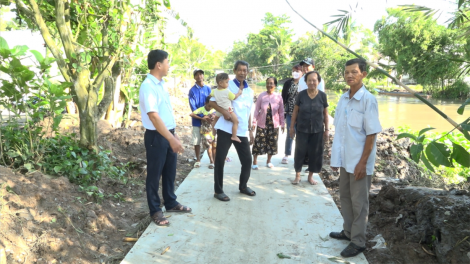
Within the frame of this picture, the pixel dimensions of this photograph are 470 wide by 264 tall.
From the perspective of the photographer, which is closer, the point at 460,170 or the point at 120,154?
the point at 120,154

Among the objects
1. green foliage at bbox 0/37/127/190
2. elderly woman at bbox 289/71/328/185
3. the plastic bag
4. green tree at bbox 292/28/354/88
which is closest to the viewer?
the plastic bag

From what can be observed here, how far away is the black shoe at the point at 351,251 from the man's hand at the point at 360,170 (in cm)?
62

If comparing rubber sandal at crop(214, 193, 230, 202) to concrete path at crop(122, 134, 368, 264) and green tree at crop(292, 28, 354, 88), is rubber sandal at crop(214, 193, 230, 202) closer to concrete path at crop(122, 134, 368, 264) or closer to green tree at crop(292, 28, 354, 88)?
concrete path at crop(122, 134, 368, 264)

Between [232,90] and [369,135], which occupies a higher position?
[232,90]

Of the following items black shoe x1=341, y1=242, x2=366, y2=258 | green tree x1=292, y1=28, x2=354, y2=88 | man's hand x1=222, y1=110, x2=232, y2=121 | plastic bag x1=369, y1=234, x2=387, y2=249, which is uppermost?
green tree x1=292, y1=28, x2=354, y2=88

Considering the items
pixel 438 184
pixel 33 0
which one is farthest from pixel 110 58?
pixel 438 184

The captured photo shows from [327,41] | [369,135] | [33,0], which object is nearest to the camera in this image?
[369,135]

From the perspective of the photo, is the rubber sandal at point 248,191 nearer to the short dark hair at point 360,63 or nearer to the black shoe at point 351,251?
the black shoe at point 351,251

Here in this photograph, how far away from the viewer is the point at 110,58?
5184mm

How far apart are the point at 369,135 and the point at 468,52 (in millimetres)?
953

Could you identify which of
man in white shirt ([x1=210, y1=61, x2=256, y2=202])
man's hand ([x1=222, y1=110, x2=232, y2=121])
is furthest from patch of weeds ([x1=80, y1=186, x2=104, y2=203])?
man's hand ([x1=222, y1=110, x2=232, y2=121])

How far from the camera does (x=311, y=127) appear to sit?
5145 millimetres

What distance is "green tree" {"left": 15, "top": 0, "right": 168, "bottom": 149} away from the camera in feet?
15.1

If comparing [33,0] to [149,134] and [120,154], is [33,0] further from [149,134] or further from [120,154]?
[120,154]
